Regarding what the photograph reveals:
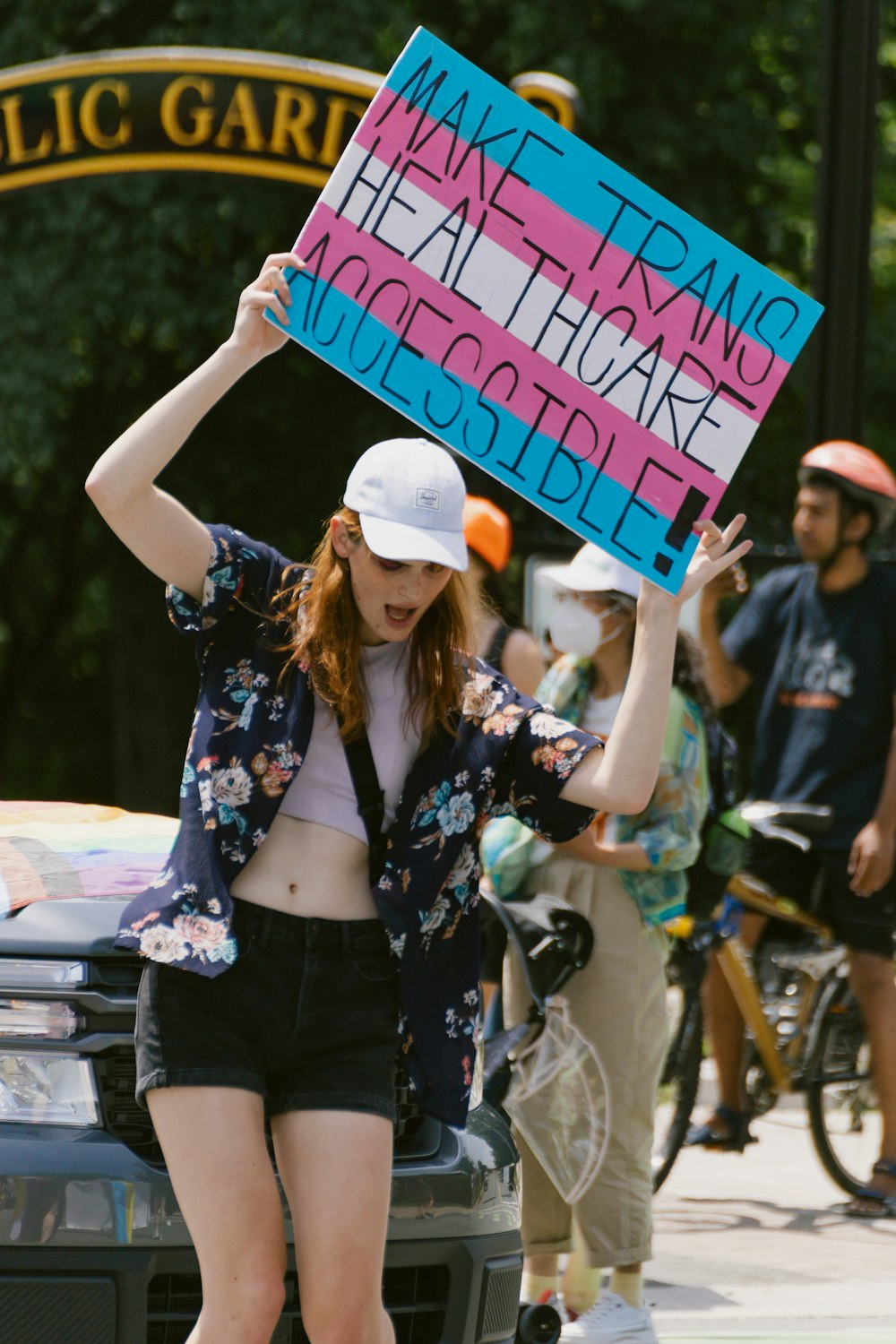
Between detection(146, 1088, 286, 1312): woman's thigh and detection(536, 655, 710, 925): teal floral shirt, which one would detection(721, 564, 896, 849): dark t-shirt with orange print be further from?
detection(146, 1088, 286, 1312): woman's thigh

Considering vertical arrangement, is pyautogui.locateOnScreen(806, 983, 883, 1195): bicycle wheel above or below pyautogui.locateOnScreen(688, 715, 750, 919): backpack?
below

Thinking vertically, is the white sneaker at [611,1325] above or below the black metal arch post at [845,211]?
below

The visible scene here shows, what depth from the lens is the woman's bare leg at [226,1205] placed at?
2920 mm

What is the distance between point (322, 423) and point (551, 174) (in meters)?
9.67

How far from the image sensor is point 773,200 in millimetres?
13227

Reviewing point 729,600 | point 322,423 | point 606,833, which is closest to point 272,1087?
point 606,833

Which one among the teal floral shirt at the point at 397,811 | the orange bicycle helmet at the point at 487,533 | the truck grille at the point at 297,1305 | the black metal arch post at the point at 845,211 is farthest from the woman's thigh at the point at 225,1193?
the black metal arch post at the point at 845,211

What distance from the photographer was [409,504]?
309 centimetres

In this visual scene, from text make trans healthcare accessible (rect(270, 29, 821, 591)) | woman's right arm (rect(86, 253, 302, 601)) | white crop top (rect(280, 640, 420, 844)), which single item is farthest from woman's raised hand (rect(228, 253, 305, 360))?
white crop top (rect(280, 640, 420, 844))

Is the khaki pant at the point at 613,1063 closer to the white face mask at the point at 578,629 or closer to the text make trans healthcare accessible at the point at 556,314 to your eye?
Answer: the white face mask at the point at 578,629

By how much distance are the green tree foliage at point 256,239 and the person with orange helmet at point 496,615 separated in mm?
3698

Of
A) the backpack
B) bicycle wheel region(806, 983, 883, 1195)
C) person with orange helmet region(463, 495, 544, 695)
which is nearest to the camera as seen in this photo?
the backpack

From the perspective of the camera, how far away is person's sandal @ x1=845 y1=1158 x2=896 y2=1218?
6184 mm

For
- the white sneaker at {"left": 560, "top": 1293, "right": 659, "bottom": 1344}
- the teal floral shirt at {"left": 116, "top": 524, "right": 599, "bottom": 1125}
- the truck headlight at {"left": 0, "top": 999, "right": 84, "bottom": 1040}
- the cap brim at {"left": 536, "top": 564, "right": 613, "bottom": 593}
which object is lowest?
the white sneaker at {"left": 560, "top": 1293, "right": 659, "bottom": 1344}
